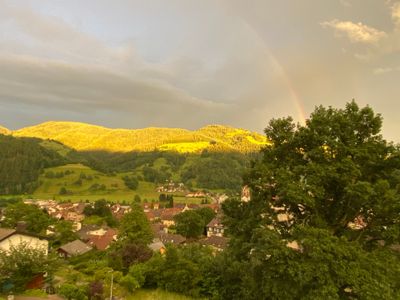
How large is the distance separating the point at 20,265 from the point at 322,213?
24.7 m

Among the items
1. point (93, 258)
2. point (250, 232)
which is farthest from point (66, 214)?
point (250, 232)

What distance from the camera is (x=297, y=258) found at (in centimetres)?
1424

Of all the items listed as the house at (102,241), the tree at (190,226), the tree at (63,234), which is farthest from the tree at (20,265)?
the tree at (190,226)

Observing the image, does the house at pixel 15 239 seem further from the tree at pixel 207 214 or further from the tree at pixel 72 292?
the tree at pixel 207 214

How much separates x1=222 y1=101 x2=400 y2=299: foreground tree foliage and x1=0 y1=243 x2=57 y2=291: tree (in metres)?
20.0

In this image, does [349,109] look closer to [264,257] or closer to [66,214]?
[264,257]

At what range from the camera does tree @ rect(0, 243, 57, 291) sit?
94.8ft

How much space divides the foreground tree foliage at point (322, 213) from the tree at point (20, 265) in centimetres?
1996

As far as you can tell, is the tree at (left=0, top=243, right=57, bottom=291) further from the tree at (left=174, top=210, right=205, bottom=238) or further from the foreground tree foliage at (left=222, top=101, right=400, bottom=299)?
the tree at (left=174, top=210, right=205, bottom=238)

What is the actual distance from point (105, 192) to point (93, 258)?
6042 inches

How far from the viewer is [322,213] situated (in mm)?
16234

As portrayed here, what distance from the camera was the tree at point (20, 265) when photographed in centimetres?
2891

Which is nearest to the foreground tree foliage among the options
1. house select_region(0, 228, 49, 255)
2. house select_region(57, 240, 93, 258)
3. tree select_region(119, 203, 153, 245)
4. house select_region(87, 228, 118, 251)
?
house select_region(0, 228, 49, 255)

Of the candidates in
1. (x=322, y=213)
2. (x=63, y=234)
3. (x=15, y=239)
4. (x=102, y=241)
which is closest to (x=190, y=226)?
(x=102, y=241)
